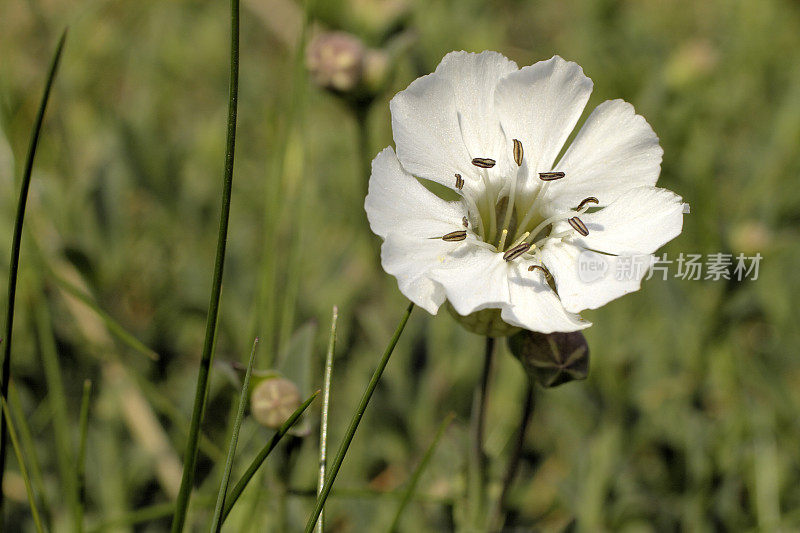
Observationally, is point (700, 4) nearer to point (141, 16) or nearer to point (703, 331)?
point (703, 331)

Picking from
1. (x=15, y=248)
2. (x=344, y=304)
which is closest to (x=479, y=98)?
(x=15, y=248)

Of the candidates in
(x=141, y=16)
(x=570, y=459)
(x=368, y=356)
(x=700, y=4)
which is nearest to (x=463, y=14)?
(x=700, y=4)

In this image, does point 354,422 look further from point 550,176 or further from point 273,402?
point 550,176

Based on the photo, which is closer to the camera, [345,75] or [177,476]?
[177,476]

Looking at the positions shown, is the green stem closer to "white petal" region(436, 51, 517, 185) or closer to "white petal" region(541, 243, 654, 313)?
"white petal" region(436, 51, 517, 185)

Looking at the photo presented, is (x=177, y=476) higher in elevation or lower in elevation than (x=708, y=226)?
lower

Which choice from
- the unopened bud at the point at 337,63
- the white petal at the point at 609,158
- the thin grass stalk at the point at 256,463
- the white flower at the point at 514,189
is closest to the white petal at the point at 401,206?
the white flower at the point at 514,189
